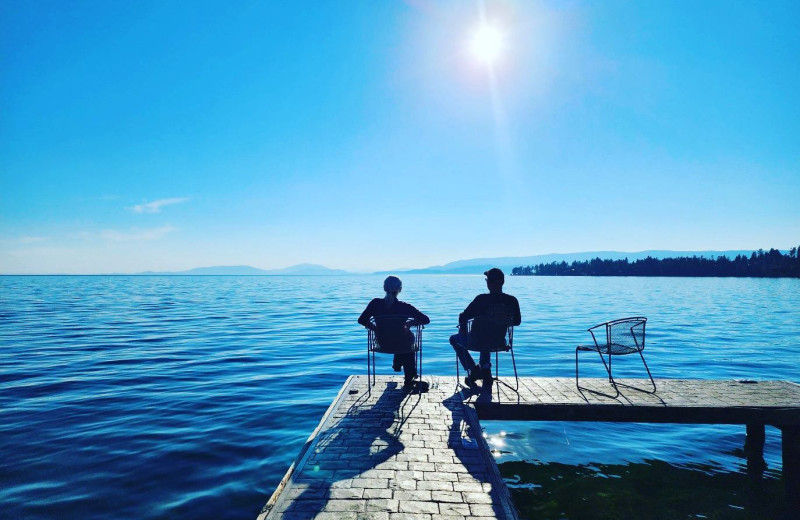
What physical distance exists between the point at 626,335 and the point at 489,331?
104 inches

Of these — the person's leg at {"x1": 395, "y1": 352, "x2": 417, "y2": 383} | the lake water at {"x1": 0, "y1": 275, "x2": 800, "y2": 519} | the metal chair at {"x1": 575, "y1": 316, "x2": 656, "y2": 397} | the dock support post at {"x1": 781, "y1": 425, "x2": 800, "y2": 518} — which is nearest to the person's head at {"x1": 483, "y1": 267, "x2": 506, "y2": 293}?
the metal chair at {"x1": 575, "y1": 316, "x2": 656, "y2": 397}

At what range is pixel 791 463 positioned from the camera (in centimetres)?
701

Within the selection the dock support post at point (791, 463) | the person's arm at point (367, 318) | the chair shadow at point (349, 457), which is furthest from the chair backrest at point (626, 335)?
the person's arm at point (367, 318)

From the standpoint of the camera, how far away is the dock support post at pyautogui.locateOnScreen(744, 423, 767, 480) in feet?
25.6

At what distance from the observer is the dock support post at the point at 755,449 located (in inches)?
308

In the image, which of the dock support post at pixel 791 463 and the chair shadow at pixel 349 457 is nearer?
the chair shadow at pixel 349 457

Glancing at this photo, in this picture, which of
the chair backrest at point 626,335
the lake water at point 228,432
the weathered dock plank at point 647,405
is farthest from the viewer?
the chair backrest at point 626,335

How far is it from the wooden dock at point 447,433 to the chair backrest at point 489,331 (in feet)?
2.89

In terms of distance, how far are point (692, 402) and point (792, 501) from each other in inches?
77.7

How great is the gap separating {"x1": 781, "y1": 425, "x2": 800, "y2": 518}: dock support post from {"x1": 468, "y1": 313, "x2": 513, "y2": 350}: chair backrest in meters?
4.86

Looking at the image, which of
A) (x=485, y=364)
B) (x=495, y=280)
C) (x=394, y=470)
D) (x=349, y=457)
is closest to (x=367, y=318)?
(x=495, y=280)

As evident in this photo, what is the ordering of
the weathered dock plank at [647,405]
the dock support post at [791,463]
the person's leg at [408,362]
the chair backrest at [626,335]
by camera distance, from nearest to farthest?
the dock support post at [791,463], the weathered dock plank at [647,405], the chair backrest at [626,335], the person's leg at [408,362]

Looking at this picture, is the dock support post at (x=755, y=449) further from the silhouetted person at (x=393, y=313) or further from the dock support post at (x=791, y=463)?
the silhouetted person at (x=393, y=313)

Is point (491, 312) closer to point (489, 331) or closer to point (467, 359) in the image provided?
point (489, 331)
